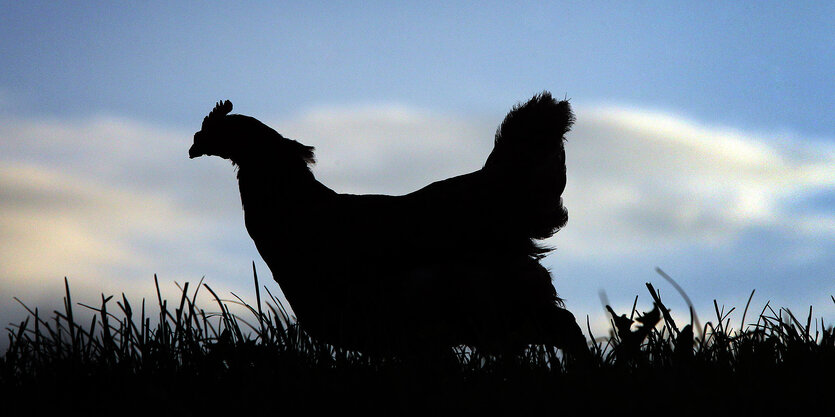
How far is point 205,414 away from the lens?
278 cm

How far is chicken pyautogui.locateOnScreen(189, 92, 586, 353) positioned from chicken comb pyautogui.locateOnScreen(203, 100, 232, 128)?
0.60 meters

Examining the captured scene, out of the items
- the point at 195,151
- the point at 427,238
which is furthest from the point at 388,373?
the point at 195,151

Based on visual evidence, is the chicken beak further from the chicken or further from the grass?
the grass

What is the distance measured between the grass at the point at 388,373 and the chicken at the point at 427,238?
0.95 metres

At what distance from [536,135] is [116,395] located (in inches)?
144

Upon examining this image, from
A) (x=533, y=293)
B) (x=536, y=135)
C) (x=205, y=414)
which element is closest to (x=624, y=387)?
(x=205, y=414)

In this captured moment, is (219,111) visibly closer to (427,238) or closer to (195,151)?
(195,151)

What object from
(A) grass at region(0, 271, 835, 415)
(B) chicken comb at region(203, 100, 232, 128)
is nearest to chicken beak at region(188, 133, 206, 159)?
(B) chicken comb at region(203, 100, 232, 128)

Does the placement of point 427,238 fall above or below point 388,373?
above

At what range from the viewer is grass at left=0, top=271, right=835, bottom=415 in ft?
8.40

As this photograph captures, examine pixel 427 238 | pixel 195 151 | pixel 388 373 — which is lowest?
pixel 388 373

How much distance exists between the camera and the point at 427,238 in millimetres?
5160

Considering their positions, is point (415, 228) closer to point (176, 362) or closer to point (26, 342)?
point (176, 362)

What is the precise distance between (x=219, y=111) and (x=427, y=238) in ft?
8.33
